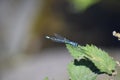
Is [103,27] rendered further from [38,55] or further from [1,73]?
[1,73]

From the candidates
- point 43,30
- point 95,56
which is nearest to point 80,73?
point 95,56

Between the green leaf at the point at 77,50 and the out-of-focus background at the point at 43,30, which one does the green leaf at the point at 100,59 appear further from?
the out-of-focus background at the point at 43,30

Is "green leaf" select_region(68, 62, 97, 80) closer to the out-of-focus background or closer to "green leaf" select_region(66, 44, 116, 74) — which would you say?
"green leaf" select_region(66, 44, 116, 74)

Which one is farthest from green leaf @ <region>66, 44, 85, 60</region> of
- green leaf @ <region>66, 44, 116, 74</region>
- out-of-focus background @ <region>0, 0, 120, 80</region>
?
out-of-focus background @ <region>0, 0, 120, 80</region>

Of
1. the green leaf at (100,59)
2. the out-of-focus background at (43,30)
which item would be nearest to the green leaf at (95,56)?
the green leaf at (100,59)

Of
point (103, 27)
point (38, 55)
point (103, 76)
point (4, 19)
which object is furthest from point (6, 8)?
point (103, 76)

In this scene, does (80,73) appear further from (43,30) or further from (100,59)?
(43,30)
